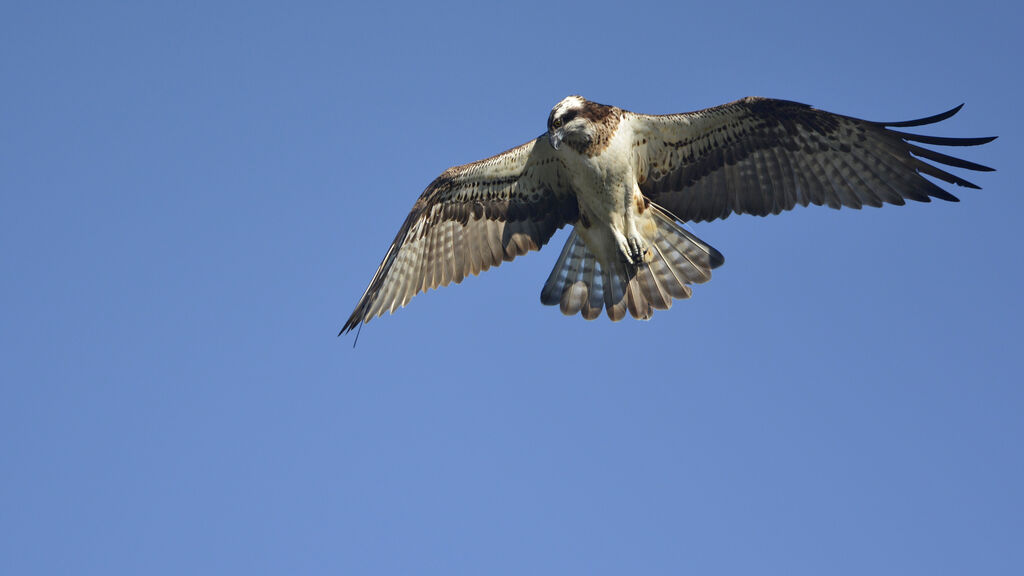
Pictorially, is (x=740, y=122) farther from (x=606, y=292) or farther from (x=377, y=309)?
(x=377, y=309)

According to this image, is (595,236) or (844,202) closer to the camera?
(844,202)

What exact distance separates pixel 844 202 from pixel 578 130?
2.49m

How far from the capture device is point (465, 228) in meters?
10.8

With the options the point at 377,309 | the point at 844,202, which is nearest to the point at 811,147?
the point at 844,202

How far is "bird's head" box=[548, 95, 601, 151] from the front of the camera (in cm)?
945

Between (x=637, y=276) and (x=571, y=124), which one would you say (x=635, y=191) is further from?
(x=571, y=124)

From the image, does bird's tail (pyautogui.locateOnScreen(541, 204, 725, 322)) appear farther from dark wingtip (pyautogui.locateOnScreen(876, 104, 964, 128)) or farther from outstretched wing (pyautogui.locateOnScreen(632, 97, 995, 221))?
dark wingtip (pyautogui.locateOnScreen(876, 104, 964, 128))

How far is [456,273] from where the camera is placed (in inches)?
422

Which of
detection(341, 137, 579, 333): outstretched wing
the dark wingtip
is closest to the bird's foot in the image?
detection(341, 137, 579, 333): outstretched wing

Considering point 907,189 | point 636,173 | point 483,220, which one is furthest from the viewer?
point 483,220

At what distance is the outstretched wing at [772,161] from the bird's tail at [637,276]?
0.29 metres

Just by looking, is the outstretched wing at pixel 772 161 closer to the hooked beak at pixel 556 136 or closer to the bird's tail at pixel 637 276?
the bird's tail at pixel 637 276

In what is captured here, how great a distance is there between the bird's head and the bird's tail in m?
1.11

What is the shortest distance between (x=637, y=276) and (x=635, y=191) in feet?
2.92
